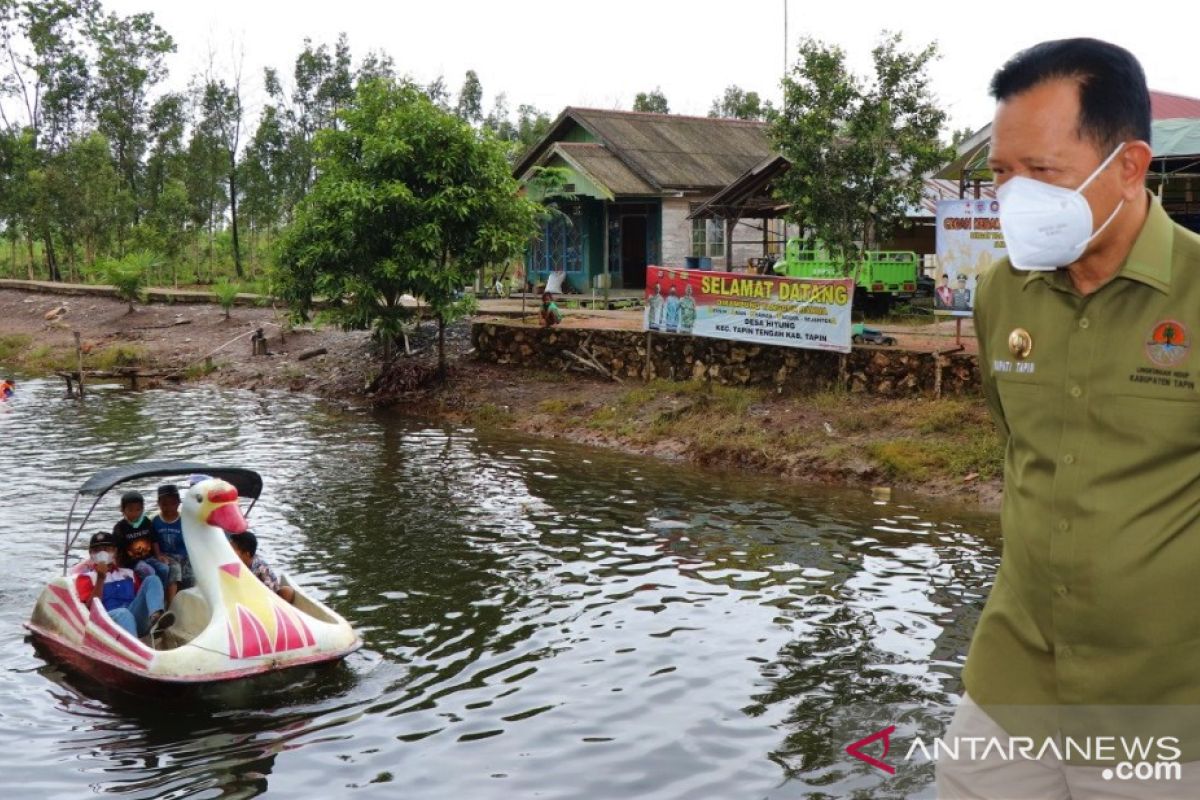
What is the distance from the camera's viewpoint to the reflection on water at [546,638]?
29.8 feet

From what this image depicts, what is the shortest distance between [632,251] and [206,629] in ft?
94.9

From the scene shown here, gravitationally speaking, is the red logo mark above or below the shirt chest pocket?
below

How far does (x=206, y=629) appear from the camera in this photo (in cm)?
1042

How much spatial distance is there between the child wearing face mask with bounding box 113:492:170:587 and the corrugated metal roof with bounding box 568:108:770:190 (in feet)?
83.3

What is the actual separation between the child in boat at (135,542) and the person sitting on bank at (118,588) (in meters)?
0.08

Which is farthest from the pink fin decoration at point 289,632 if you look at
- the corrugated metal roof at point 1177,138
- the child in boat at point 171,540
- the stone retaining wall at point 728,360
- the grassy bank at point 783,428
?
the corrugated metal roof at point 1177,138

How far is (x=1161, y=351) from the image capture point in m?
2.84

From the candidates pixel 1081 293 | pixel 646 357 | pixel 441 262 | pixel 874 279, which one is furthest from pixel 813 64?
pixel 1081 293

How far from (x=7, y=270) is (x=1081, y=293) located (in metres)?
58.1

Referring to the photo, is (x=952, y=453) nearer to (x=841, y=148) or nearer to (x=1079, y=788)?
(x=841, y=148)

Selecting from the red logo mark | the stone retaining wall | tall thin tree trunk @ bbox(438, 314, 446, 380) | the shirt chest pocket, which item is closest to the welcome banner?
the stone retaining wall

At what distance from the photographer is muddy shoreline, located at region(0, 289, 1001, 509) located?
19219 mm

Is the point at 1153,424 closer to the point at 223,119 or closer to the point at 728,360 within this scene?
the point at 728,360

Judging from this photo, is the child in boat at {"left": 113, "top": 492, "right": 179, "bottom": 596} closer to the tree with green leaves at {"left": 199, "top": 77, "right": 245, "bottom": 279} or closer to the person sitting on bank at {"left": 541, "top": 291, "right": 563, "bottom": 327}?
the person sitting on bank at {"left": 541, "top": 291, "right": 563, "bottom": 327}
